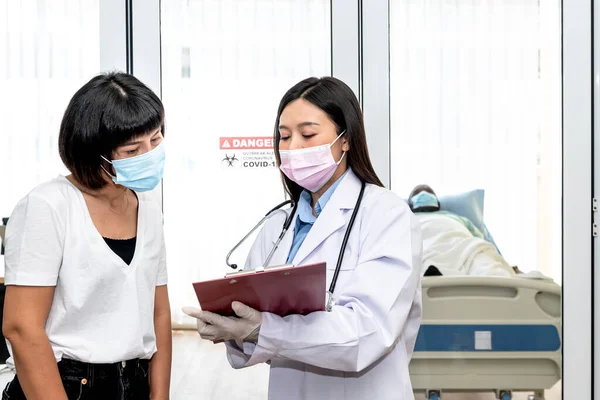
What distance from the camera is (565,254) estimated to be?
A: 242 centimetres

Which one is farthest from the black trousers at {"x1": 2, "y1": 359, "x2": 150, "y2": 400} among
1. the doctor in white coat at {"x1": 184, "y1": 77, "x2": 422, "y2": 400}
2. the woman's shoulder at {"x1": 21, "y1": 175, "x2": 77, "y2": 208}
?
the woman's shoulder at {"x1": 21, "y1": 175, "x2": 77, "y2": 208}

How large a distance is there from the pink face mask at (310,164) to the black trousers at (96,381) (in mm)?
555

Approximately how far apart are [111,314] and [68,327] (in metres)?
0.09

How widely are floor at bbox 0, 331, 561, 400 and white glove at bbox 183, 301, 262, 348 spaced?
4.02 feet

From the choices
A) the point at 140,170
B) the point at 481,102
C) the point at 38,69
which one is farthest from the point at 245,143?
the point at 140,170

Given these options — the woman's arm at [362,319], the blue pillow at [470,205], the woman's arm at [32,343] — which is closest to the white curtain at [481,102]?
the blue pillow at [470,205]

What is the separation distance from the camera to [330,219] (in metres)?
1.36

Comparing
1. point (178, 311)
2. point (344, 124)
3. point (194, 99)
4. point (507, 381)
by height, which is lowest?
point (507, 381)

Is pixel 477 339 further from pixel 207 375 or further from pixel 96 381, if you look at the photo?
pixel 96 381

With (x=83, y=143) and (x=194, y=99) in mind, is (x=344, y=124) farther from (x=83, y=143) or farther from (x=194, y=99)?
(x=194, y=99)

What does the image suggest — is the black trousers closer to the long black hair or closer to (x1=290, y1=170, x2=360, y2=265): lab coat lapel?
(x1=290, y1=170, x2=360, y2=265): lab coat lapel

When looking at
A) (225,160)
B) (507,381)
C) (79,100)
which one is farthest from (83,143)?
(507,381)

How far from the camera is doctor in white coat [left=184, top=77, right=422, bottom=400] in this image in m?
1.18

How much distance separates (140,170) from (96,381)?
0.45m
